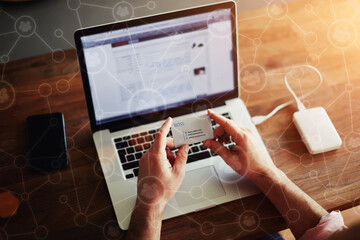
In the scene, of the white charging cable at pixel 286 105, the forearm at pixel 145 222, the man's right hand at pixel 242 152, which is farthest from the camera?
the white charging cable at pixel 286 105

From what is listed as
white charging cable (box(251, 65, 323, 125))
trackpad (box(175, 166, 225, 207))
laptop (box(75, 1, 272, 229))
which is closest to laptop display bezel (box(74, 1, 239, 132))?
laptop (box(75, 1, 272, 229))

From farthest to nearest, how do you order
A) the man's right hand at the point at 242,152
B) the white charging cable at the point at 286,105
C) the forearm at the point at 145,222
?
the white charging cable at the point at 286,105, the man's right hand at the point at 242,152, the forearm at the point at 145,222

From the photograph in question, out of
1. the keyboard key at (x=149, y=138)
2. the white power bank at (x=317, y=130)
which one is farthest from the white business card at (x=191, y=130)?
the white power bank at (x=317, y=130)

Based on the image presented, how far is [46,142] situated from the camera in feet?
3.58

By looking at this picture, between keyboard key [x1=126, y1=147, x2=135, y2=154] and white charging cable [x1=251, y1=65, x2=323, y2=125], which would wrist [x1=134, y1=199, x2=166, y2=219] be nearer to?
keyboard key [x1=126, y1=147, x2=135, y2=154]

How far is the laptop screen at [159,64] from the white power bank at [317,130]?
24cm

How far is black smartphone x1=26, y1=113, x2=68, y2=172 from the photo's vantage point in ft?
3.47

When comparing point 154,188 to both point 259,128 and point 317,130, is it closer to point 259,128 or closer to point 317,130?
point 259,128

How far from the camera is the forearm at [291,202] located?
926 mm

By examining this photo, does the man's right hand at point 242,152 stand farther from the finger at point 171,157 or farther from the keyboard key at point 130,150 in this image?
the keyboard key at point 130,150

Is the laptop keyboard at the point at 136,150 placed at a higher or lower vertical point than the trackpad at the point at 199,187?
higher

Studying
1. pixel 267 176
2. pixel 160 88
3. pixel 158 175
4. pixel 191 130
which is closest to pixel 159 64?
pixel 160 88

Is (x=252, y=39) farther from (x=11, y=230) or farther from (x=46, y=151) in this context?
(x=11, y=230)

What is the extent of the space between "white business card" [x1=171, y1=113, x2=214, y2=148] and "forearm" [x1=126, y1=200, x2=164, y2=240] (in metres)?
0.19
